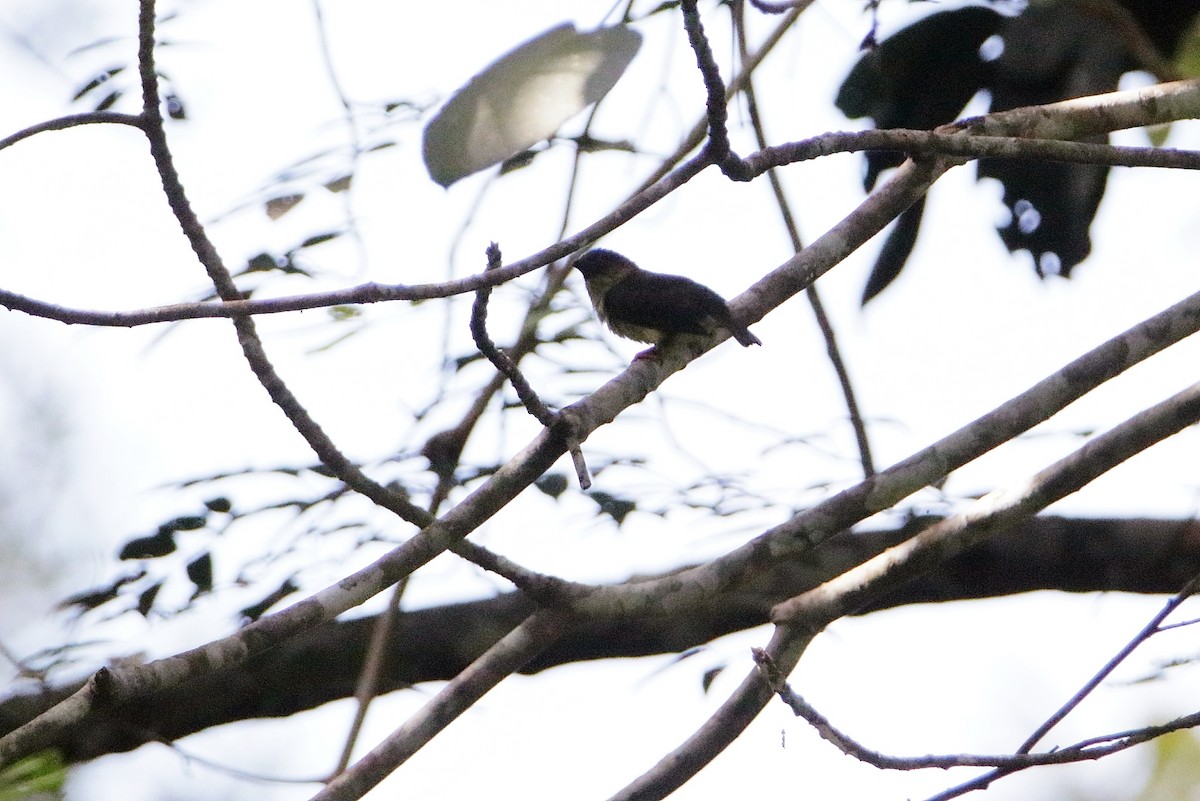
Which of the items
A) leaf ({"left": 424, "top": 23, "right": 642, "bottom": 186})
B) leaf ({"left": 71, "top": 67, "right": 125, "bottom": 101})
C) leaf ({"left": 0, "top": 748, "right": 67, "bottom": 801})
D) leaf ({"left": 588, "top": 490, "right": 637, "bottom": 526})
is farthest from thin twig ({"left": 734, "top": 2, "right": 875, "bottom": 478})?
leaf ({"left": 0, "top": 748, "right": 67, "bottom": 801})

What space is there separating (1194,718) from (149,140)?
2130 millimetres

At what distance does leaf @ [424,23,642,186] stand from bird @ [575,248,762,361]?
0.94m

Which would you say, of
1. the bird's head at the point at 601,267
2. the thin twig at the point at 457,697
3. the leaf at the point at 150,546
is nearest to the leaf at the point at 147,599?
the leaf at the point at 150,546

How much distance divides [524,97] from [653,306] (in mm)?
1342

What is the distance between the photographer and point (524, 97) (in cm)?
229

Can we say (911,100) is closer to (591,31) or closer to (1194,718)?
(591,31)

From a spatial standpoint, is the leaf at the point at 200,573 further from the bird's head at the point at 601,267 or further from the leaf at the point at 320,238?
the bird's head at the point at 601,267

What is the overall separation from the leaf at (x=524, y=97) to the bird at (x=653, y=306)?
37.2 inches

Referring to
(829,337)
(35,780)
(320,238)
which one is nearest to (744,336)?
(829,337)

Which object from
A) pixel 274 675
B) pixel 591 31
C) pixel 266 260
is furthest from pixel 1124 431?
pixel 274 675

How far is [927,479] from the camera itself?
3.05 meters

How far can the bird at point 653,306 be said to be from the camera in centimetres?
330

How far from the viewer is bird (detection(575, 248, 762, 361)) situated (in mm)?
3305

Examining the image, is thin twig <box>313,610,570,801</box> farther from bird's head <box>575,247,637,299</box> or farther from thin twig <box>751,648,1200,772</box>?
bird's head <box>575,247,637,299</box>
